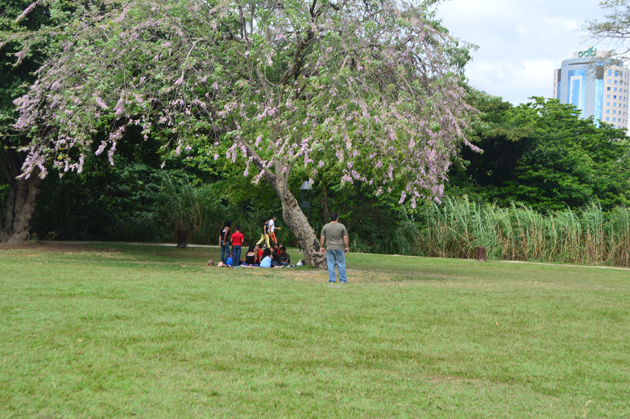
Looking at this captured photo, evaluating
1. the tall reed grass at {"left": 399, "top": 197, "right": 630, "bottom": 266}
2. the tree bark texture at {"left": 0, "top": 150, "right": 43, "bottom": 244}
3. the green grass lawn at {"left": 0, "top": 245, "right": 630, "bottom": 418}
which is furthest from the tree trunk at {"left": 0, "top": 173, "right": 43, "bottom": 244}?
the tall reed grass at {"left": 399, "top": 197, "right": 630, "bottom": 266}

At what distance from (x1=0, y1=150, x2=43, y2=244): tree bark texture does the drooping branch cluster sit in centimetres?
625

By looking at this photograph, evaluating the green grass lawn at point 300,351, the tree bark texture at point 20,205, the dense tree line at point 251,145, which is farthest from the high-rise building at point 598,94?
the green grass lawn at point 300,351

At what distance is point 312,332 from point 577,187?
32631 millimetres

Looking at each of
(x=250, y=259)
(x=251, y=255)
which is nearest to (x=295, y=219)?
(x=251, y=255)

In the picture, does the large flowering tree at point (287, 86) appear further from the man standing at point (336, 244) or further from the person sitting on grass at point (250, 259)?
the person sitting on grass at point (250, 259)

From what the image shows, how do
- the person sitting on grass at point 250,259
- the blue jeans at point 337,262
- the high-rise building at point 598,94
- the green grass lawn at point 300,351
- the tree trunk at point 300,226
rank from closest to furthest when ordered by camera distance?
1. the green grass lawn at point 300,351
2. the blue jeans at point 337,262
3. the tree trunk at point 300,226
4. the person sitting on grass at point 250,259
5. the high-rise building at point 598,94

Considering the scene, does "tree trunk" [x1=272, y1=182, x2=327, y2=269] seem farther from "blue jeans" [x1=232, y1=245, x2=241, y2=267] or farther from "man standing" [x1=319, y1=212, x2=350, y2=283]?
"man standing" [x1=319, y1=212, x2=350, y2=283]

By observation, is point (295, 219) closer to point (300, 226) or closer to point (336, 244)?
point (300, 226)

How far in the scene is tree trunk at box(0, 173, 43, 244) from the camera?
877 inches

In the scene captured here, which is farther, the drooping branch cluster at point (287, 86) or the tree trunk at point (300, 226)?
the tree trunk at point (300, 226)

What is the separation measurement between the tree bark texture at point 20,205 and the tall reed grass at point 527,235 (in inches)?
595

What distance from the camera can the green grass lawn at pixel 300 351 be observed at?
15.4 ft

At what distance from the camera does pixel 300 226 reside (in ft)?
58.4

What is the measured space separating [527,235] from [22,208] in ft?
66.8
